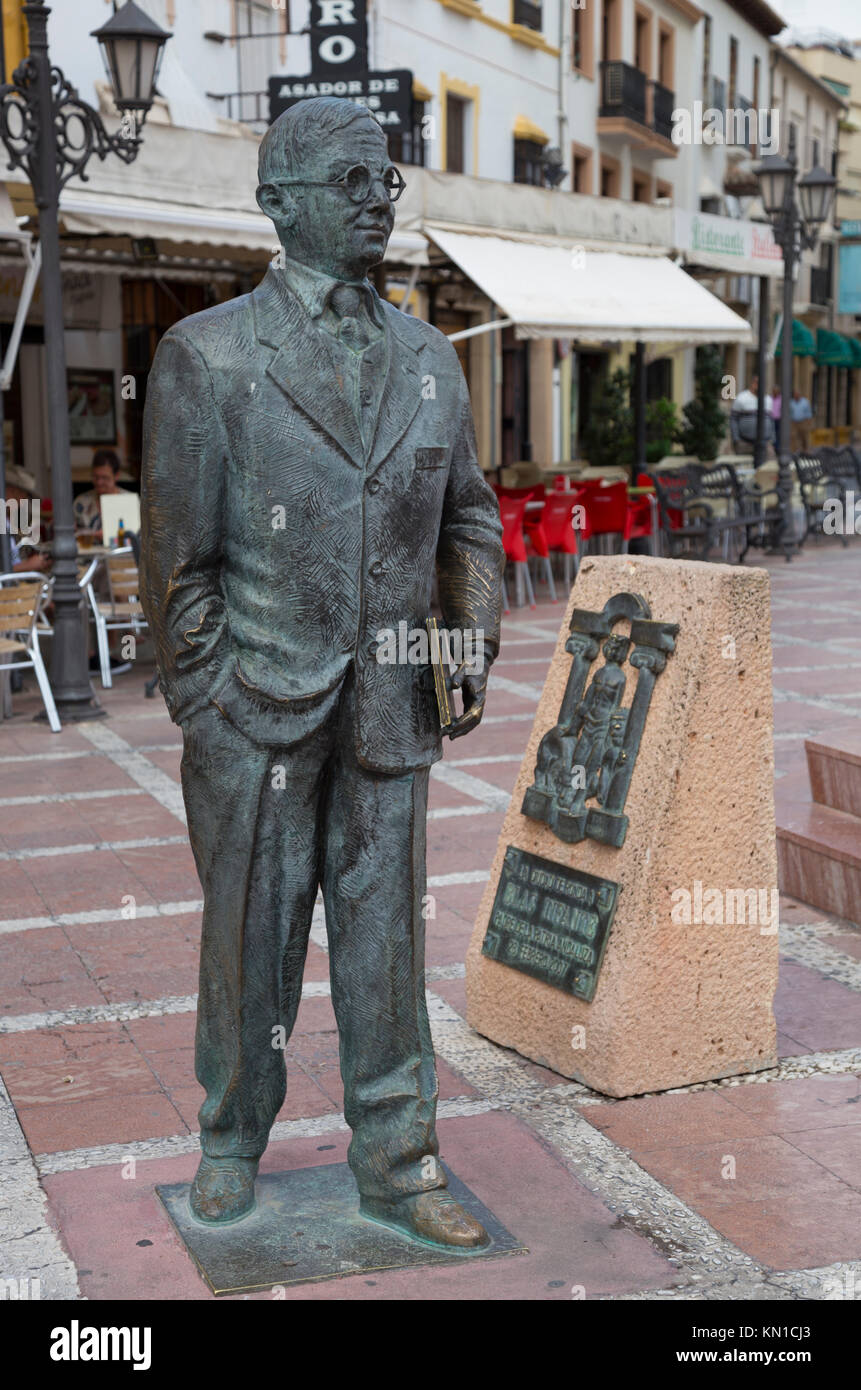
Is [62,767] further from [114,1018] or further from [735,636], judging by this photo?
[735,636]

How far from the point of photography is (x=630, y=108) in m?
30.5

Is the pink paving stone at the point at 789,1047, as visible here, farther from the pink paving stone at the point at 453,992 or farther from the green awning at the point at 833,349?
the green awning at the point at 833,349

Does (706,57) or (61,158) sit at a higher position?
(706,57)

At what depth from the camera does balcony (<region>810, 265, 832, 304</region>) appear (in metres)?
49.0

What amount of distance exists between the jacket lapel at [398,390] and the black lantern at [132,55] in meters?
7.69

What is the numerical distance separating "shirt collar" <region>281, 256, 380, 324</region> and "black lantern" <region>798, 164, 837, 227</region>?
57.4 feet

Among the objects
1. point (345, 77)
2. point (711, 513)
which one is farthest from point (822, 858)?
point (345, 77)

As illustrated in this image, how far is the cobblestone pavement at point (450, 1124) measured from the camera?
10.8 ft

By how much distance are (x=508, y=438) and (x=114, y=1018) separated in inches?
889

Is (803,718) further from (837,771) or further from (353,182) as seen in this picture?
(353,182)

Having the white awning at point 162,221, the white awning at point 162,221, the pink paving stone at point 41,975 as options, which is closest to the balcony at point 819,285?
the white awning at point 162,221

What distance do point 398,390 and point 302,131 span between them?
495 mm

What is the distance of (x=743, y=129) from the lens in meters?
39.9
